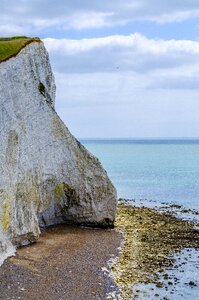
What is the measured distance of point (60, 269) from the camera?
2661 centimetres

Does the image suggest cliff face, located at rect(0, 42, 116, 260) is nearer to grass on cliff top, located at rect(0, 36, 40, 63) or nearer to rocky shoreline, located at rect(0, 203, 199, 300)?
grass on cliff top, located at rect(0, 36, 40, 63)

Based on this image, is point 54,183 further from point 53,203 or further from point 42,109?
point 42,109

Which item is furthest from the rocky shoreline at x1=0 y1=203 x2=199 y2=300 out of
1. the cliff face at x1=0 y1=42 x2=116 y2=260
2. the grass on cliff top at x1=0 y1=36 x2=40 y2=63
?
the grass on cliff top at x1=0 y1=36 x2=40 y2=63

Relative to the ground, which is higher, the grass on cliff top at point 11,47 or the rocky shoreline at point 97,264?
the grass on cliff top at point 11,47

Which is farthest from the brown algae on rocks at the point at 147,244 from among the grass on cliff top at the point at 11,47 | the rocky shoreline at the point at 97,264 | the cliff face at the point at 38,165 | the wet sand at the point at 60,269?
the grass on cliff top at the point at 11,47

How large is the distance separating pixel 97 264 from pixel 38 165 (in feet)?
26.2

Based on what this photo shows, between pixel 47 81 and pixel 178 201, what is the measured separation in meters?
30.0

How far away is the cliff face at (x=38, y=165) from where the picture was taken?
28.4 meters

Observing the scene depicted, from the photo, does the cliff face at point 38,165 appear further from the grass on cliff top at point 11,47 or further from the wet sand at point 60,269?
the wet sand at point 60,269

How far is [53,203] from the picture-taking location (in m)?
36.4

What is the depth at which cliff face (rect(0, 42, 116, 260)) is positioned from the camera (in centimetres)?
2839

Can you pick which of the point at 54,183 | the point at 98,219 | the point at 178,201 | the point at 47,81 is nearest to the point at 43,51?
the point at 47,81

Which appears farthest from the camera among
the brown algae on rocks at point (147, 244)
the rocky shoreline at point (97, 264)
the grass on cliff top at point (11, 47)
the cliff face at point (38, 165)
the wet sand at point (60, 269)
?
the grass on cliff top at point (11, 47)

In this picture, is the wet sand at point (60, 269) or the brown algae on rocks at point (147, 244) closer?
the wet sand at point (60, 269)
